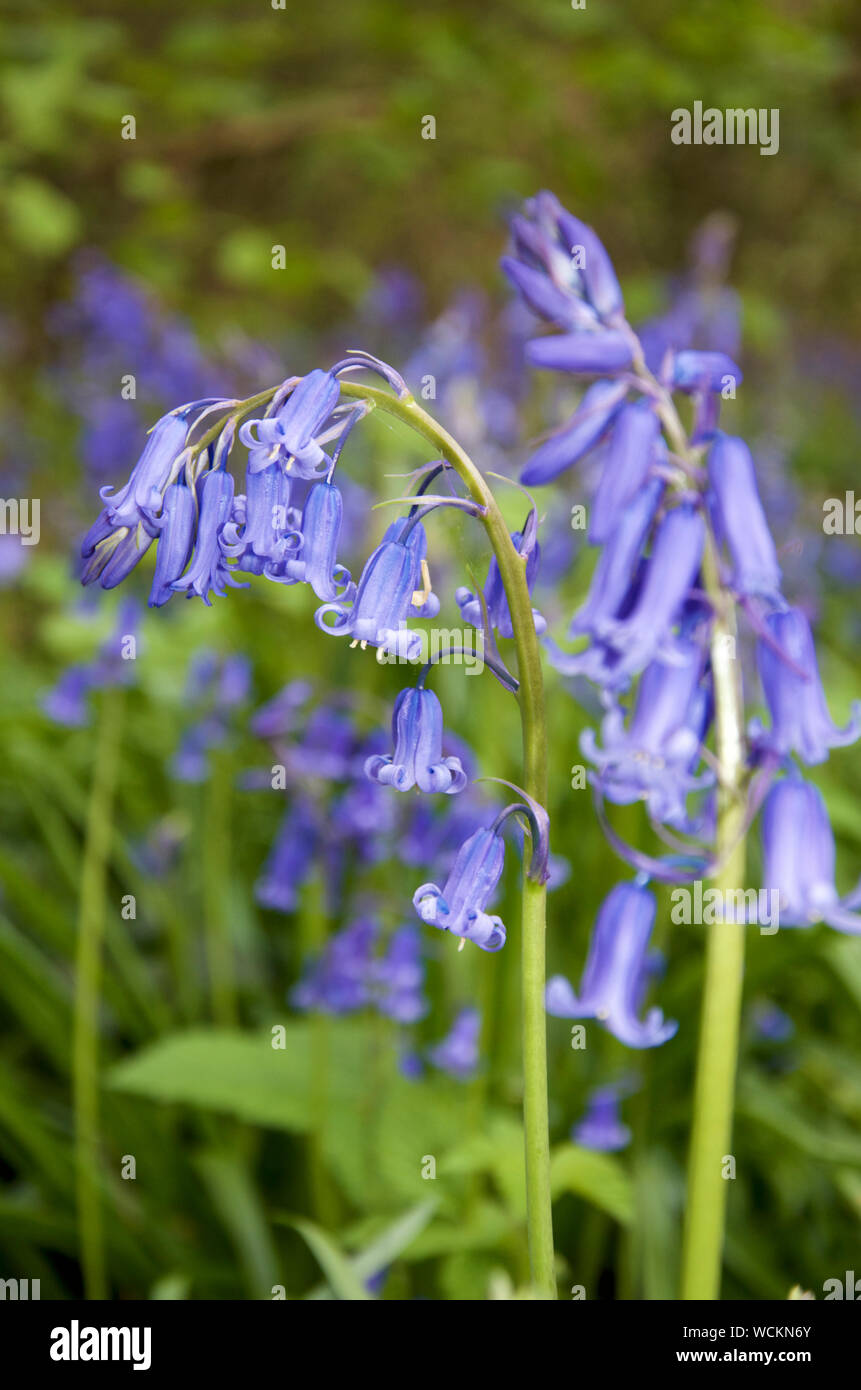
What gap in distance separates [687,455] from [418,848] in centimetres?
136

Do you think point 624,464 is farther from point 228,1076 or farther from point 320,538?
point 228,1076

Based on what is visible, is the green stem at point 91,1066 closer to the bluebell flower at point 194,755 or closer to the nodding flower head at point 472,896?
the bluebell flower at point 194,755

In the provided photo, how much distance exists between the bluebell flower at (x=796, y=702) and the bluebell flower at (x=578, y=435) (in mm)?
322

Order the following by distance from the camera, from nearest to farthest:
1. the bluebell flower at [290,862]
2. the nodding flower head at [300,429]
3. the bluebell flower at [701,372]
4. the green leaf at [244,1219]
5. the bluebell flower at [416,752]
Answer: the nodding flower head at [300,429], the bluebell flower at [416,752], the bluebell flower at [701,372], the green leaf at [244,1219], the bluebell flower at [290,862]

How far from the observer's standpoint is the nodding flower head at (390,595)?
1327mm

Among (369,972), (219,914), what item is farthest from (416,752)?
(219,914)

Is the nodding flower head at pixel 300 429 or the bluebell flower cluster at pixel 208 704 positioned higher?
the bluebell flower cluster at pixel 208 704

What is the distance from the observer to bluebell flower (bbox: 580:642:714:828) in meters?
1.49

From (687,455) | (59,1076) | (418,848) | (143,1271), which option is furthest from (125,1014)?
(687,455)

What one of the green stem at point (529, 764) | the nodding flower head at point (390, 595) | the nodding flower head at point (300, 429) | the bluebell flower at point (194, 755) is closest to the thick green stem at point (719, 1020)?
the green stem at point (529, 764)

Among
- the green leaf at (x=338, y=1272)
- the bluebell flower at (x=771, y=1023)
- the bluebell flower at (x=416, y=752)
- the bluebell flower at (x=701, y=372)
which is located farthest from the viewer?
the bluebell flower at (x=771, y=1023)

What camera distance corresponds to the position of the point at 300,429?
1269mm

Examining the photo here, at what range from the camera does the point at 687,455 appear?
1547 millimetres

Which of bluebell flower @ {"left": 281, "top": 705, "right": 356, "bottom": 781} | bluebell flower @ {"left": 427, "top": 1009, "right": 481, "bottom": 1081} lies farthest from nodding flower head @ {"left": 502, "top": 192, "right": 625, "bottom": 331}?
bluebell flower @ {"left": 427, "top": 1009, "right": 481, "bottom": 1081}
